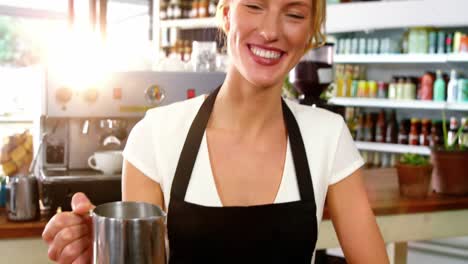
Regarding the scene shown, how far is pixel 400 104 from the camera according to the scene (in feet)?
17.4

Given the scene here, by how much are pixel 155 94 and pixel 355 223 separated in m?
1.34

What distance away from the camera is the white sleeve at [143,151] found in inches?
53.2

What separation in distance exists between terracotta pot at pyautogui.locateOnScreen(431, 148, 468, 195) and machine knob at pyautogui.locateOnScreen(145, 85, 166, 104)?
1122 mm

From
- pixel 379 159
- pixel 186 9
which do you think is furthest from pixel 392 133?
pixel 186 9

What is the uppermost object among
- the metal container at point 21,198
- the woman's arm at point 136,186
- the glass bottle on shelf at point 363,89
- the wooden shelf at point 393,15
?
the wooden shelf at point 393,15

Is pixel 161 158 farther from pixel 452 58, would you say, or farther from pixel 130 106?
pixel 452 58

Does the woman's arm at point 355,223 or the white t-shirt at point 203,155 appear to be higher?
the white t-shirt at point 203,155

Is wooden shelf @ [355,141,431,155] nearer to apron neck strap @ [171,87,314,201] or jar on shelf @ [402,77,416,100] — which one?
jar on shelf @ [402,77,416,100]

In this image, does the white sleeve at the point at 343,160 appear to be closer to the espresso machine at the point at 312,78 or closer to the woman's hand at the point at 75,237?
the woman's hand at the point at 75,237

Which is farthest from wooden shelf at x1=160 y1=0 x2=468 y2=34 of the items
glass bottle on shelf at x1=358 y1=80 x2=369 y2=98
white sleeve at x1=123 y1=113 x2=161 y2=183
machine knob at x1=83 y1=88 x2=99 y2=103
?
white sleeve at x1=123 y1=113 x2=161 y2=183

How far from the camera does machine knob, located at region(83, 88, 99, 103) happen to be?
236 cm

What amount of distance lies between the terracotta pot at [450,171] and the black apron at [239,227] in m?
1.20

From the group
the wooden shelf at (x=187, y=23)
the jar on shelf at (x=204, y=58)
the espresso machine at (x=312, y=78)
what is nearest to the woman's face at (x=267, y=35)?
the jar on shelf at (x=204, y=58)

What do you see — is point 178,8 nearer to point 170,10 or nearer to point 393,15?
point 170,10
